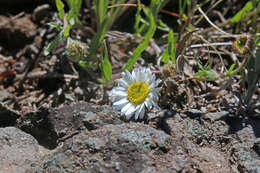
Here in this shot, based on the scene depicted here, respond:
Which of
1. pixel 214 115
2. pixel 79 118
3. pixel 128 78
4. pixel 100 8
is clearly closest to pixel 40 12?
pixel 100 8

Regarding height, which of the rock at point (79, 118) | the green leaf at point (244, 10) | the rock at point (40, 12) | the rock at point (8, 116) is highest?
the green leaf at point (244, 10)

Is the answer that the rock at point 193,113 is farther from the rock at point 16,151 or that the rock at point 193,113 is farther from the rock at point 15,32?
the rock at point 15,32

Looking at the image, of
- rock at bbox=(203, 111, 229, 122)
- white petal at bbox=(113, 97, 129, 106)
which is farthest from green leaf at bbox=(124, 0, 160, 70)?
rock at bbox=(203, 111, 229, 122)

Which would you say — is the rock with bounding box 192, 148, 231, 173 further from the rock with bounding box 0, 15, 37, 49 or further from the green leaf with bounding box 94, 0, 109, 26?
the rock with bounding box 0, 15, 37, 49

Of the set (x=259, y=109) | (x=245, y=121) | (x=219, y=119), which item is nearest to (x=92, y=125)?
(x=219, y=119)

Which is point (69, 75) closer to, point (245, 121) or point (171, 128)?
point (171, 128)

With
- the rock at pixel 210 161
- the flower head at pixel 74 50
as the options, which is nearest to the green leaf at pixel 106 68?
the flower head at pixel 74 50

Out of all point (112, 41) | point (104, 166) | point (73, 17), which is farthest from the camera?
point (112, 41)
